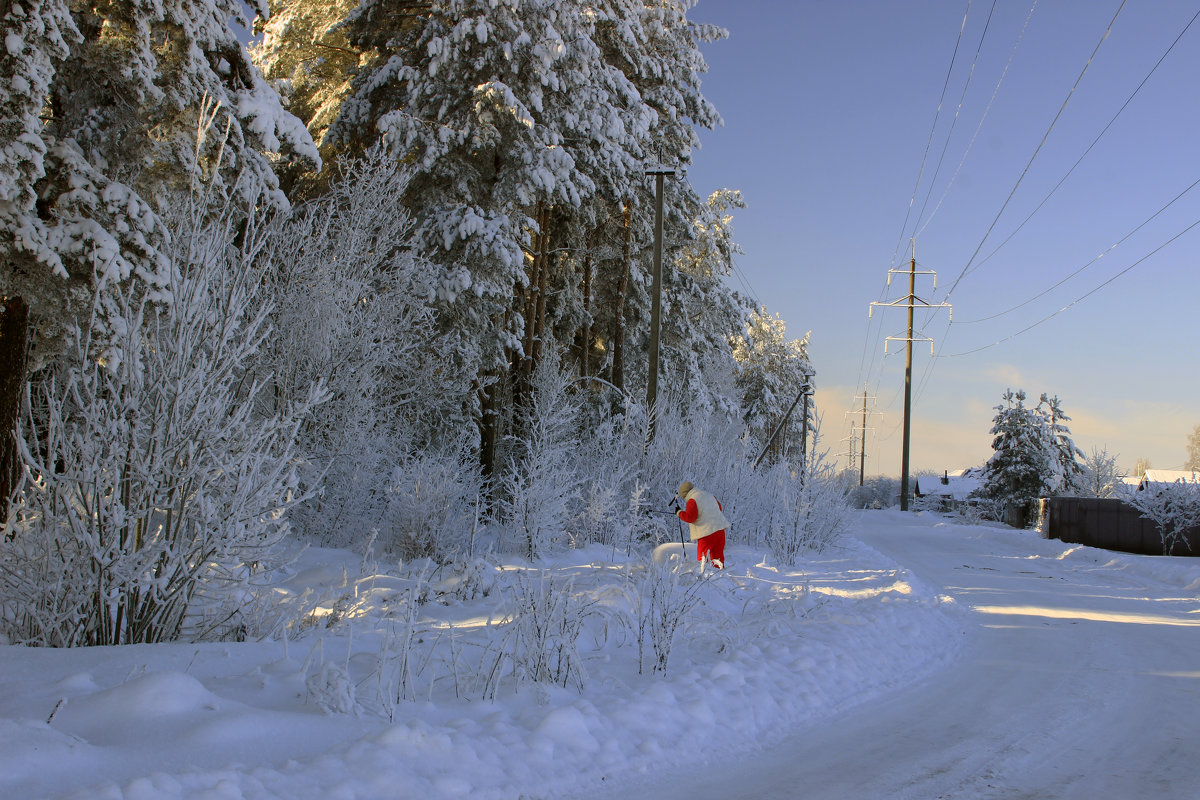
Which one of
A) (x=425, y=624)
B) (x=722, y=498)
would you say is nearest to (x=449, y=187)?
(x=722, y=498)

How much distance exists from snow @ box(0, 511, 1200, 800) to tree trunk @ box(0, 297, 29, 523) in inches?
137

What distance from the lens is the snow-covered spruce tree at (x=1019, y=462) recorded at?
127 feet

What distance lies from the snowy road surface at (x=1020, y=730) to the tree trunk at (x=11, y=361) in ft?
26.2

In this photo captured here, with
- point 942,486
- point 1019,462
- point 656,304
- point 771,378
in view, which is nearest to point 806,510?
point 656,304

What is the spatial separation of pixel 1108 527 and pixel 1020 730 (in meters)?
21.3

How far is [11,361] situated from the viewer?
846 centimetres

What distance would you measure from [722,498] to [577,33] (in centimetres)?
→ 1036

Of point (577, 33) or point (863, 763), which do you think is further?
point (577, 33)

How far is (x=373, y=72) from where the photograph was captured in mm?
17219

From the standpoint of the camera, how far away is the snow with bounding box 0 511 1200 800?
3.35 m

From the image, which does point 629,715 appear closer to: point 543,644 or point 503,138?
point 543,644

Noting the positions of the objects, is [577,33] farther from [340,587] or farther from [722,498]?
[340,587]

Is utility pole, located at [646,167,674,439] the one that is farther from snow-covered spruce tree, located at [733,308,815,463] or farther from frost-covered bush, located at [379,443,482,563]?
snow-covered spruce tree, located at [733,308,815,463]

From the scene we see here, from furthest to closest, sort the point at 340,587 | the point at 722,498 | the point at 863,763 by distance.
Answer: the point at 722,498 → the point at 340,587 → the point at 863,763
